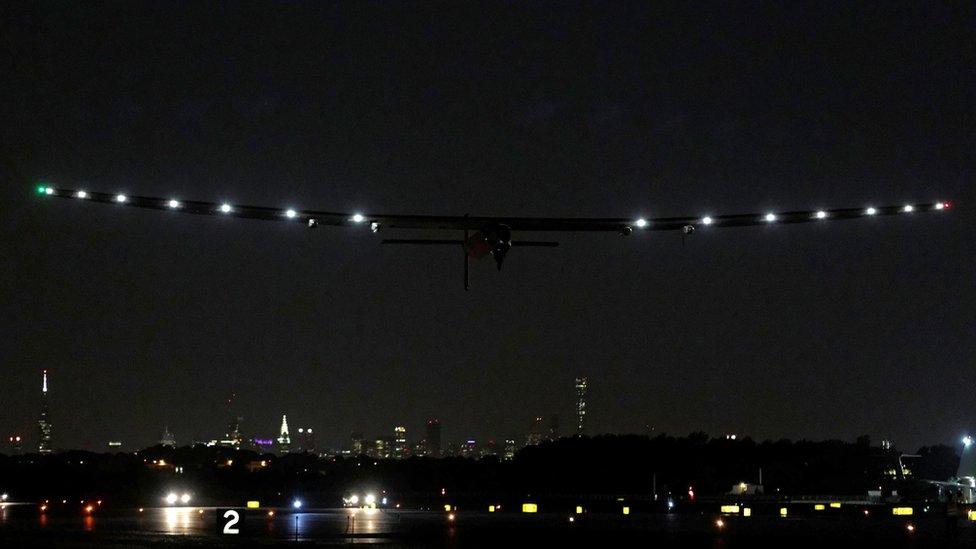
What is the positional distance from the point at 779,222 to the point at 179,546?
2263 centimetres

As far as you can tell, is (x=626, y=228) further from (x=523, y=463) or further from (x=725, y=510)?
(x=523, y=463)

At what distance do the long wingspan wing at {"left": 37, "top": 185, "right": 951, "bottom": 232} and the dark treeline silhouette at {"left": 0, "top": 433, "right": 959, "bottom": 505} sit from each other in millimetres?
48924

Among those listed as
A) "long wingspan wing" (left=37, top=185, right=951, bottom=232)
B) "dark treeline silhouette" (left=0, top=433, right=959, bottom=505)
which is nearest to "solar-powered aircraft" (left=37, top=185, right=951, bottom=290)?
"long wingspan wing" (left=37, top=185, right=951, bottom=232)

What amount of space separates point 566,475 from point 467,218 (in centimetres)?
9672

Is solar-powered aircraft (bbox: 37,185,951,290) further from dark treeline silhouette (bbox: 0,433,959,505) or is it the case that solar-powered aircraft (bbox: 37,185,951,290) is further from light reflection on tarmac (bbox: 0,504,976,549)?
dark treeline silhouette (bbox: 0,433,959,505)

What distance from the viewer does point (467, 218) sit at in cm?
4147

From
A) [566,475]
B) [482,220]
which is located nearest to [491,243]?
[482,220]

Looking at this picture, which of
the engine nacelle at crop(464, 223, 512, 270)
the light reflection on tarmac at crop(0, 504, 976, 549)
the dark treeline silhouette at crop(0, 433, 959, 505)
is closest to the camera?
the light reflection on tarmac at crop(0, 504, 976, 549)

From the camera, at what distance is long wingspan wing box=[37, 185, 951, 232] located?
41.5 meters

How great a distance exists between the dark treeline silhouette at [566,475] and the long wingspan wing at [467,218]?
48.9m

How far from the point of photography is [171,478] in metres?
131

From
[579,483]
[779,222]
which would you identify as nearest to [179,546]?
[779,222]

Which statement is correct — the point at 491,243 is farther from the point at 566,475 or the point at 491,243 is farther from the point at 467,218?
the point at 566,475

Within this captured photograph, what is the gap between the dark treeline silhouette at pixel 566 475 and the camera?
363 ft
